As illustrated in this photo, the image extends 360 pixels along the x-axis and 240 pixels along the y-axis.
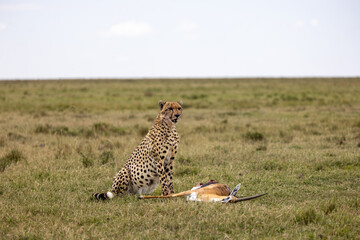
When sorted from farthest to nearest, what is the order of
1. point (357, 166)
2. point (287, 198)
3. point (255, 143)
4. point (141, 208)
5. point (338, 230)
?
point (255, 143), point (357, 166), point (287, 198), point (141, 208), point (338, 230)

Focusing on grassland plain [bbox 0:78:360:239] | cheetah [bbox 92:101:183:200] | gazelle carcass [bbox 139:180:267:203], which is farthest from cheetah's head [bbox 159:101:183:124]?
grassland plain [bbox 0:78:360:239]

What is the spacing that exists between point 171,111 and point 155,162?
1.98 feet

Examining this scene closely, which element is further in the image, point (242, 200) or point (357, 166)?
point (357, 166)

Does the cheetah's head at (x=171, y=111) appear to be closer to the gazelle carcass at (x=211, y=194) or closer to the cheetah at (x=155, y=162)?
the cheetah at (x=155, y=162)

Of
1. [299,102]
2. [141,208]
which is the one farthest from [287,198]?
[299,102]

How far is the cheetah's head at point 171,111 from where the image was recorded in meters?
5.01

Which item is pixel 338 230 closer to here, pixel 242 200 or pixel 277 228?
pixel 277 228

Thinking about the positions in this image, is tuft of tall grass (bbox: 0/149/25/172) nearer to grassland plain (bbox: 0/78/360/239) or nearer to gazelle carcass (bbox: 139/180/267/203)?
grassland plain (bbox: 0/78/360/239)

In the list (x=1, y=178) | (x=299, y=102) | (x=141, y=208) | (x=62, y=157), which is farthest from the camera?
(x=299, y=102)

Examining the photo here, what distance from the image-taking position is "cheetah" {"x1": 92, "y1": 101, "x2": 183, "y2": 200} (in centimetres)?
498

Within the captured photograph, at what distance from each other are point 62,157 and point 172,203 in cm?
384

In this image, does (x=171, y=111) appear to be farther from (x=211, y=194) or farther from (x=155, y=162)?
(x=211, y=194)

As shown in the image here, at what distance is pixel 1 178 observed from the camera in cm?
629

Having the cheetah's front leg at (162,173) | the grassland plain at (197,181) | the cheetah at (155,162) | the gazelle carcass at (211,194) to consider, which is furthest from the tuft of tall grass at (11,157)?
the gazelle carcass at (211,194)
